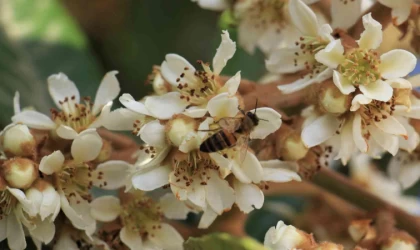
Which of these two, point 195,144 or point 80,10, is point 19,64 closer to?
point 80,10

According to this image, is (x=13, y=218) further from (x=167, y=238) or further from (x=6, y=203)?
(x=167, y=238)

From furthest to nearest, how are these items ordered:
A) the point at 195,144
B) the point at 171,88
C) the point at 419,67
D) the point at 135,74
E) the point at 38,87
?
the point at 135,74 < the point at 38,87 < the point at 419,67 < the point at 171,88 < the point at 195,144

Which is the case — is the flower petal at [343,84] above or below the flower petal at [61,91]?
above

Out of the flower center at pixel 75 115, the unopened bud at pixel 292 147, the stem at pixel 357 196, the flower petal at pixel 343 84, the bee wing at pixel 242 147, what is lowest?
the stem at pixel 357 196

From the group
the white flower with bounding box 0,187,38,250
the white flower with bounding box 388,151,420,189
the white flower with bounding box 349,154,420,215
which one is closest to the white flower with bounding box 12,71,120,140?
the white flower with bounding box 0,187,38,250

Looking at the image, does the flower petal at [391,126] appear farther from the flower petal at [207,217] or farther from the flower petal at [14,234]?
the flower petal at [14,234]

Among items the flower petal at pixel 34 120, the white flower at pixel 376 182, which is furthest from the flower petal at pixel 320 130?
the white flower at pixel 376 182

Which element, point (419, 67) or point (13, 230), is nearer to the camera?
point (13, 230)

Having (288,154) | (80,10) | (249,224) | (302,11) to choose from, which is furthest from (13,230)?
(80,10)
